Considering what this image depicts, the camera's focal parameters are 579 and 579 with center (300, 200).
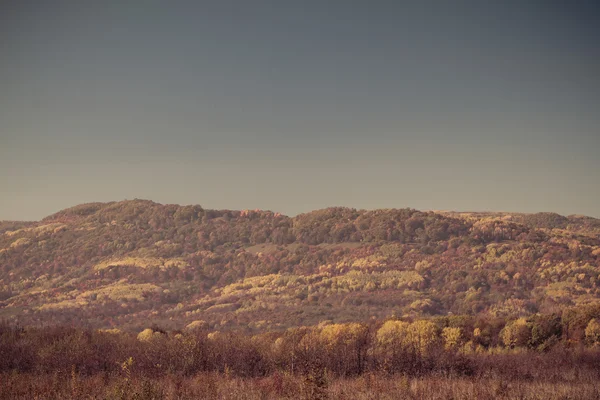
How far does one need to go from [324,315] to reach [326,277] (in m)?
37.0

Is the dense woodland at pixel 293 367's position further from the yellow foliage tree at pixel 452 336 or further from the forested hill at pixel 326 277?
the forested hill at pixel 326 277

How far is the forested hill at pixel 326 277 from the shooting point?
116m

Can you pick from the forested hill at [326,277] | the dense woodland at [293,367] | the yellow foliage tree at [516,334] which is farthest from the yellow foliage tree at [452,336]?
the forested hill at [326,277]

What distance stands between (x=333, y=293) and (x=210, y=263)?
6414 cm

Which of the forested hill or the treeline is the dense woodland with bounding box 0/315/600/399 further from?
the forested hill

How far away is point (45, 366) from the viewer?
29312 millimetres

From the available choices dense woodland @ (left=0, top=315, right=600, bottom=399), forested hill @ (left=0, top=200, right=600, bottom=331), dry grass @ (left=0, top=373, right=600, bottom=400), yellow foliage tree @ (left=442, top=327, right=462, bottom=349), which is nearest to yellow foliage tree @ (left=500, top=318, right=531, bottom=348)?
dense woodland @ (left=0, top=315, right=600, bottom=399)

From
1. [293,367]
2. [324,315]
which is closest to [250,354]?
[293,367]

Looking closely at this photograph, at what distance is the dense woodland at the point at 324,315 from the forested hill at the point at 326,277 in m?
0.59

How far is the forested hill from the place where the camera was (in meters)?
116

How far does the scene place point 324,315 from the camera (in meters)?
113

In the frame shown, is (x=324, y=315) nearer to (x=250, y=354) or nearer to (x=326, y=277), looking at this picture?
(x=326, y=277)

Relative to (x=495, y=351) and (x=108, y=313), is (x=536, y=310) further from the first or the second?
(x=108, y=313)

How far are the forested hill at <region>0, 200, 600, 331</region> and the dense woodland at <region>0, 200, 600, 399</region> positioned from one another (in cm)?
59
